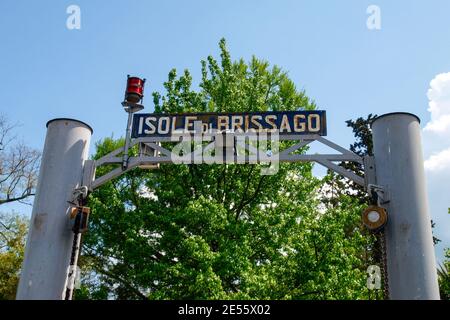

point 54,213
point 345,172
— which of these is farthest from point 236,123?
point 54,213

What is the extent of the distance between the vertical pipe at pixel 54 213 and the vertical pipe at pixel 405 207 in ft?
20.2

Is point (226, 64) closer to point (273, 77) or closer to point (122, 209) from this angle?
point (273, 77)

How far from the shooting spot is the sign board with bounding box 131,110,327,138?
963cm

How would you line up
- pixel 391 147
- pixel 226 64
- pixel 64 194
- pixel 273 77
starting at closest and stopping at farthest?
pixel 391 147 → pixel 64 194 → pixel 226 64 → pixel 273 77

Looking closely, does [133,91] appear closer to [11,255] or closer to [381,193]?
[381,193]

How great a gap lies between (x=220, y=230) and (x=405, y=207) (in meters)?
7.74

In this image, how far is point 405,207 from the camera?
26.3ft

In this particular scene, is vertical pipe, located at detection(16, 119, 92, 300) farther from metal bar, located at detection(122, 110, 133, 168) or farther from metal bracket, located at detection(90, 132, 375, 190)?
metal bar, located at detection(122, 110, 133, 168)

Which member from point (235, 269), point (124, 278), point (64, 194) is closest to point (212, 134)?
point (64, 194)

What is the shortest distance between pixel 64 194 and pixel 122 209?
717 cm

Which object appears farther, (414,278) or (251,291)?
(251,291)

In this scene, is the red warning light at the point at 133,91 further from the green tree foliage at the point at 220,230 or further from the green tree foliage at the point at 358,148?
the green tree foliage at the point at 358,148

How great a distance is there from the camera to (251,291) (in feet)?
43.7
